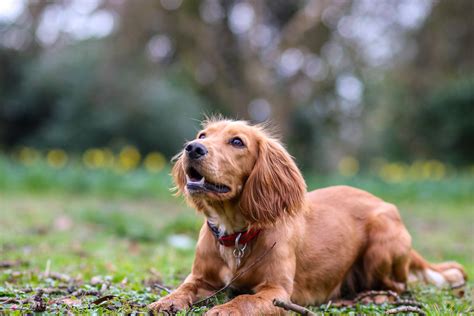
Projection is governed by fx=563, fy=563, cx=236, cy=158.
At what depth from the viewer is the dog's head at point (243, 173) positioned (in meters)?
3.34

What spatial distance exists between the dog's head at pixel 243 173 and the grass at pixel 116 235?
648 mm

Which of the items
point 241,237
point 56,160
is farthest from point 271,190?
point 56,160

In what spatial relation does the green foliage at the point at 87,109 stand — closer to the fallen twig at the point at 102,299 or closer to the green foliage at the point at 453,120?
the green foliage at the point at 453,120

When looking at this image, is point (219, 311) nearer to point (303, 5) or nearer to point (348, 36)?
point (348, 36)

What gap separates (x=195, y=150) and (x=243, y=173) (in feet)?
1.44

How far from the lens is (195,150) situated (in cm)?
327

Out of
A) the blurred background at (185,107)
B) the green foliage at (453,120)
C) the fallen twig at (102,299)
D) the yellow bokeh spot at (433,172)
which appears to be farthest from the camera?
the green foliage at (453,120)

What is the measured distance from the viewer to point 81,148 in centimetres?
1445

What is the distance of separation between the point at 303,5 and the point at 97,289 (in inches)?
547

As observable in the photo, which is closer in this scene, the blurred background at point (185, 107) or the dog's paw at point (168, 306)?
the dog's paw at point (168, 306)

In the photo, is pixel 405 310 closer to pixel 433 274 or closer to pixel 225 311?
pixel 225 311

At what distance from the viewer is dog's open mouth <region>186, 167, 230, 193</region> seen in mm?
3342

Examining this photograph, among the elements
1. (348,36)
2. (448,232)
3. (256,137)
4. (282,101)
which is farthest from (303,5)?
(256,137)

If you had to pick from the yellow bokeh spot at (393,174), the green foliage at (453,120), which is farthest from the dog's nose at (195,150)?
the green foliage at (453,120)
